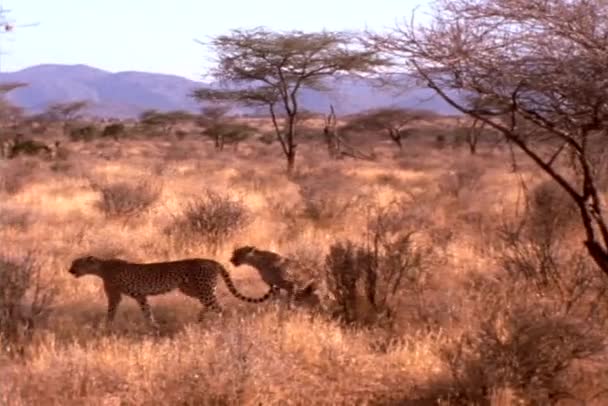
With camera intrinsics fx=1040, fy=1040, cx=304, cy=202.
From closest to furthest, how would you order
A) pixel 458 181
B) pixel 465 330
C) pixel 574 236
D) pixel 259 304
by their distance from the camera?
pixel 465 330
pixel 259 304
pixel 574 236
pixel 458 181

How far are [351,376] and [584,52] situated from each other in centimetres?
241

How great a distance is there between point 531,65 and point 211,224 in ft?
23.5

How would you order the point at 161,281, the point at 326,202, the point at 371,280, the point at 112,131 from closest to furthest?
1. the point at 371,280
2. the point at 161,281
3. the point at 326,202
4. the point at 112,131

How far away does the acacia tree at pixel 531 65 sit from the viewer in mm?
5770

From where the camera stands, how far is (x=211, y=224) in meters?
12.6

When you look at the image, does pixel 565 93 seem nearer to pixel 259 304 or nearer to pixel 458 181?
pixel 259 304

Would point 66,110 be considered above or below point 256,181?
above

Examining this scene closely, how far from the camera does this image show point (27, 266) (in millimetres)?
8461

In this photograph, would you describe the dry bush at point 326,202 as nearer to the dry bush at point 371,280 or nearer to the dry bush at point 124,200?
the dry bush at point 124,200

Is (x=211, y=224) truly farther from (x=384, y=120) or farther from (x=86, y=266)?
(x=384, y=120)

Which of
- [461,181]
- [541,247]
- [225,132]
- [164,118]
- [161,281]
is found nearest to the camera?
[161,281]

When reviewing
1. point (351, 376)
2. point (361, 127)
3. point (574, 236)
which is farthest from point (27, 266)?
point (361, 127)

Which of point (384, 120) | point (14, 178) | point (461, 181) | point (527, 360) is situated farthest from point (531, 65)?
point (384, 120)

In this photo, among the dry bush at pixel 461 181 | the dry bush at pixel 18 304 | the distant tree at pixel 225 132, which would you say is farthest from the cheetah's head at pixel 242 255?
the distant tree at pixel 225 132
